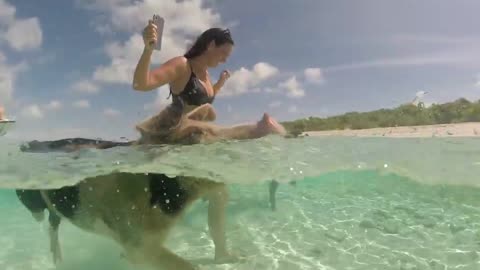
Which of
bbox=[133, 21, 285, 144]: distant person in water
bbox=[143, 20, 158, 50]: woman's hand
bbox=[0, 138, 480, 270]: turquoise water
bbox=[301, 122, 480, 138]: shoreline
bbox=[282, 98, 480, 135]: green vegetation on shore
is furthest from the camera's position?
bbox=[282, 98, 480, 135]: green vegetation on shore

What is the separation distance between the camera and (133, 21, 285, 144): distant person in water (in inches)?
194

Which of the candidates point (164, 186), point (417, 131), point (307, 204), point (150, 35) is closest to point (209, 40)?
point (150, 35)

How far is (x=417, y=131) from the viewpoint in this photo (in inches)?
477

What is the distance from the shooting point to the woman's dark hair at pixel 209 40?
206 inches

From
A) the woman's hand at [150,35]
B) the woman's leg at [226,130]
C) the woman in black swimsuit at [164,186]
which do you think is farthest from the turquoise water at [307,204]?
the woman's hand at [150,35]

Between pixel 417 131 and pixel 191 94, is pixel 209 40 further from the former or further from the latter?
pixel 417 131

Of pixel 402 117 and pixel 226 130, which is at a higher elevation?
pixel 402 117

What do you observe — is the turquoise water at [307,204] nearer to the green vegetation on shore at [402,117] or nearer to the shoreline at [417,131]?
the shoreline at [417,131]

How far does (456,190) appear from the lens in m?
12.1

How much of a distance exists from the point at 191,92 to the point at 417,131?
8.87 meters

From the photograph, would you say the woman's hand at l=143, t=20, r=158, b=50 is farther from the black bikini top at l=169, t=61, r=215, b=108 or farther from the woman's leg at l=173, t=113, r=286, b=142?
the woman's leg at l=173, t=113, r=286, b=142

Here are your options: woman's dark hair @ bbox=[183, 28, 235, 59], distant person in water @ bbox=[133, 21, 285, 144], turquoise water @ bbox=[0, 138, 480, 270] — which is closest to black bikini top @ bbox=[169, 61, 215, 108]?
distant person in water @ bbox=[133, 21, 285, 144]

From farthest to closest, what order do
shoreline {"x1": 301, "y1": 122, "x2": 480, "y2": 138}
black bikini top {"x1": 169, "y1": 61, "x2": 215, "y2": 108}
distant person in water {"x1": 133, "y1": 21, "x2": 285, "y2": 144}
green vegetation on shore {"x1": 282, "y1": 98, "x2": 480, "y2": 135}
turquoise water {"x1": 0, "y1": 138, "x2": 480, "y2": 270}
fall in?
green vegetation on shore {"x1": 282, "y1": 98, "x2": 480, "y2": 135} < shoreline {"x1": 301, "y1": 122, "x2": 480, "y2": 138} < turquoise water {"x1": 0, "y1": 138, "x2": 480, "y2": 270} < black bikini top {"x1": 169, "y1": 61, "x2": 215, "y2": 108} < distant person in water {"x1": 133, "y1": 21, "x2": 285, "y2": 144}

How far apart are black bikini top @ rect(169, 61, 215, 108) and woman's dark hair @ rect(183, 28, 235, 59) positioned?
251 mm
